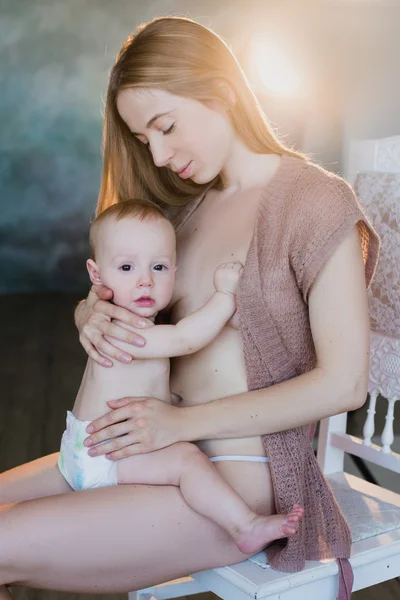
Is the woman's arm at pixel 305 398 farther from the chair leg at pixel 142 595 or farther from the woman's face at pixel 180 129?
the chair leg at pixel 142 595

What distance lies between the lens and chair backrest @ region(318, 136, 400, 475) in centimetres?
168

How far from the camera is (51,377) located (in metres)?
4.22

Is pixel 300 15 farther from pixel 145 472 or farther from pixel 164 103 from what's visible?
pixel 145 472

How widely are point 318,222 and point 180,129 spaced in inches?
11.0

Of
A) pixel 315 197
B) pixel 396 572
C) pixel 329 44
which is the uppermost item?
pixel 329 44

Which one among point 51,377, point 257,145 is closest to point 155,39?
→ point 257,145

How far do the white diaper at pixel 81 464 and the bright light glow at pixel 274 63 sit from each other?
397cm

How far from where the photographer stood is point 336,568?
1.27 meters

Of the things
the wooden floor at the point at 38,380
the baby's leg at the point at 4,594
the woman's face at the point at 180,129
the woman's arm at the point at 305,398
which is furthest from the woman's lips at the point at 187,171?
the wooden floor at the point at 38,380

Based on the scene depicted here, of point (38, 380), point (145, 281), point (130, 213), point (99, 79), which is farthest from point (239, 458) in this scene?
point (99, 79)

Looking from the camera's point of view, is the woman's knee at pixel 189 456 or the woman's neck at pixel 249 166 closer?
the woman's knee at pixel 189 456

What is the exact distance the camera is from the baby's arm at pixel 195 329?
1255 millimetres

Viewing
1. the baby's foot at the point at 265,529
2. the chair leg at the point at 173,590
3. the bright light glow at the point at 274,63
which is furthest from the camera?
the bright light glow at the point at 274,63

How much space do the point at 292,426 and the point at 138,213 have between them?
1.35ft
